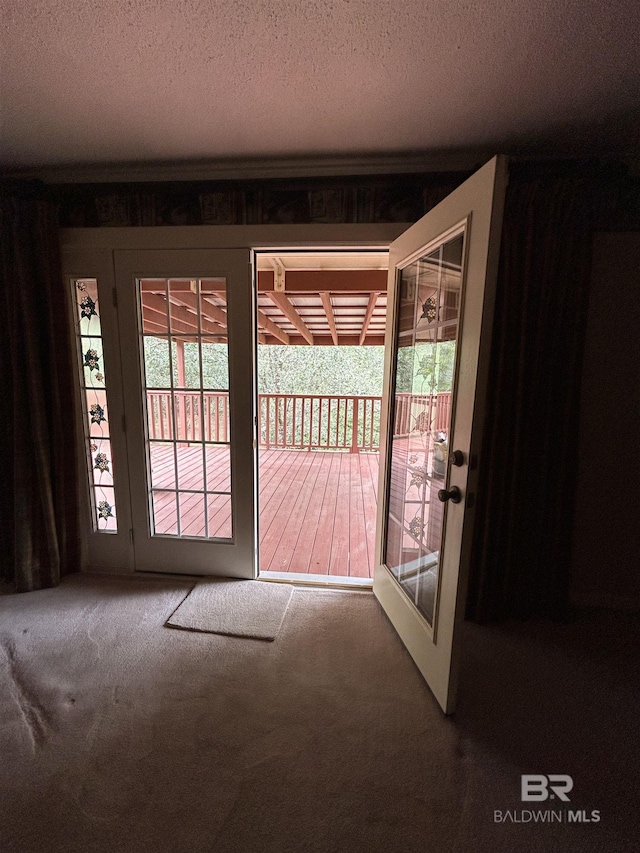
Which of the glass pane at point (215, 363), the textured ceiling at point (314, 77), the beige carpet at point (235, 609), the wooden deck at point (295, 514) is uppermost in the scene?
the textured ceiling at point (314, 77)

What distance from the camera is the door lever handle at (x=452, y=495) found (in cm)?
129

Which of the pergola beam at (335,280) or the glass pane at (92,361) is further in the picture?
the pergola beam at (335,280)

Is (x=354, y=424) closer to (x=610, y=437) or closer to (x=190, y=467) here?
(x=190, y=467)

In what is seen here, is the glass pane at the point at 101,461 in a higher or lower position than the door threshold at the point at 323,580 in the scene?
higher

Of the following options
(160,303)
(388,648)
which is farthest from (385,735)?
(160,303)

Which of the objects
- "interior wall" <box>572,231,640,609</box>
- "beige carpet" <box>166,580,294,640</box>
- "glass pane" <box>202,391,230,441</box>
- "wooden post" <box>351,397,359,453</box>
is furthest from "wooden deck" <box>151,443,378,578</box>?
"interior wall" <box>572,231,640,609</box>

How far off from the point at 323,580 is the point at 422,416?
1338 mm

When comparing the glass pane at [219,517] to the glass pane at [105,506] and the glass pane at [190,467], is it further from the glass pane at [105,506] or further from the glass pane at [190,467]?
the glass pane at [105,506]

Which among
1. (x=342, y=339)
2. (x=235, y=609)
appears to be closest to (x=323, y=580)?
(x=235, y=609)

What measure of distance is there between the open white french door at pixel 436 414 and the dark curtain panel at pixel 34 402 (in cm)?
199

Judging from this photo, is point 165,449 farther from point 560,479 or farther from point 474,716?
point 560,479

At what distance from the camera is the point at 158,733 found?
1.31 meters

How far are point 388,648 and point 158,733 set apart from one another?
42.2 inches

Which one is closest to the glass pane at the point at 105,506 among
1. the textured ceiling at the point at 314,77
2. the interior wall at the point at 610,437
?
the textured ceiling at the point at 314,77
